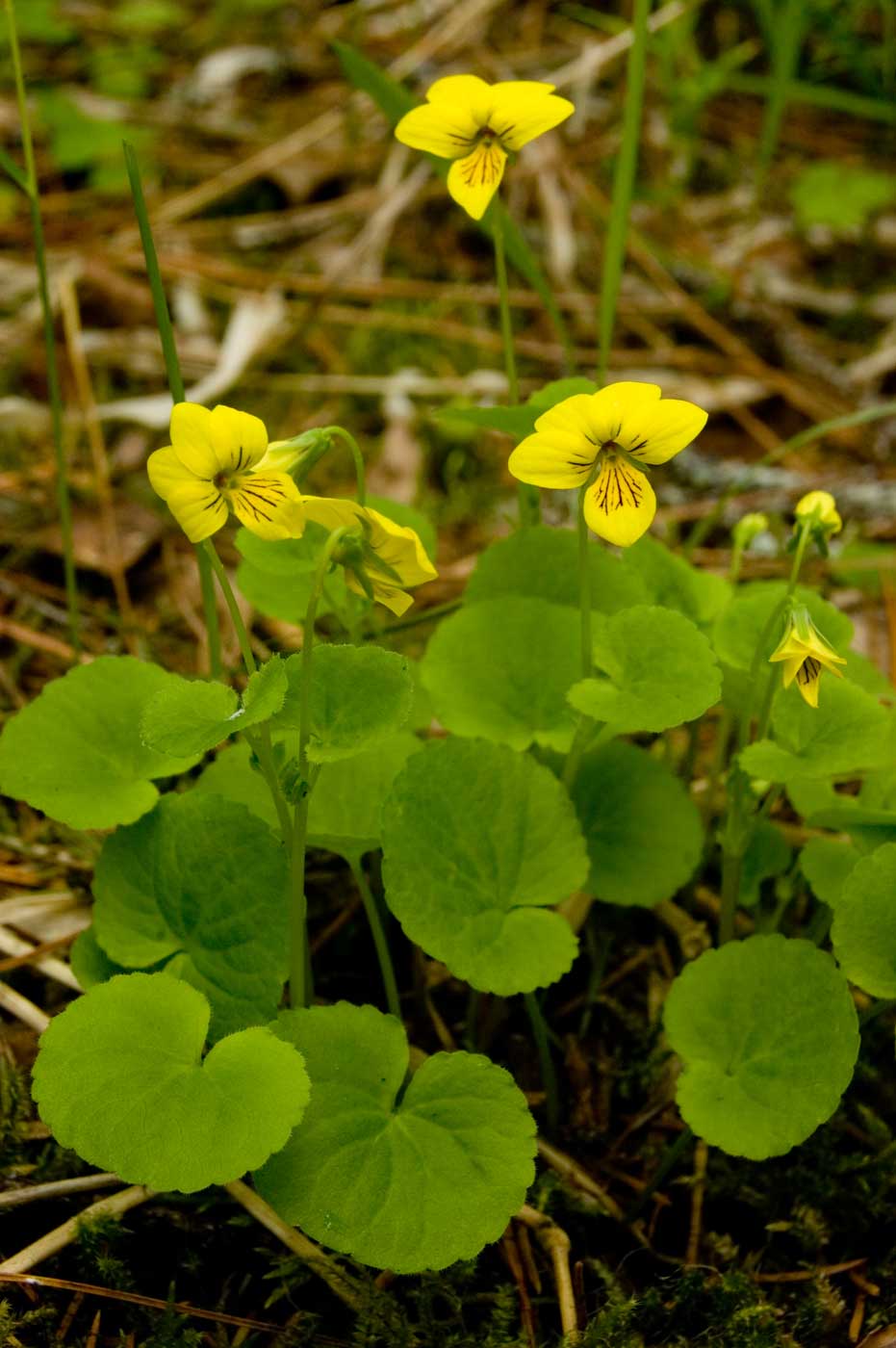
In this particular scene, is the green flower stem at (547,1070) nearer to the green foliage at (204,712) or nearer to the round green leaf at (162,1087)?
the round green leaf at (162,1087)

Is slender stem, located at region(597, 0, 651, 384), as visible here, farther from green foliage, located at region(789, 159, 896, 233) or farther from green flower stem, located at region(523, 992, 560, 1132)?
green foliage, located at region(789, 159, 896, 233)

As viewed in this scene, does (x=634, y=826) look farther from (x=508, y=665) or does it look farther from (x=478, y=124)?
(x=478, y=124)

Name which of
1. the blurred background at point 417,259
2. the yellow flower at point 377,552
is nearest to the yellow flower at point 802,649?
the yellow flower at point 377,552

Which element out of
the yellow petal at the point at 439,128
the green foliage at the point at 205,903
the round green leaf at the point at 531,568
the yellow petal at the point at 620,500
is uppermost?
the yellow petal at the point at 439,128

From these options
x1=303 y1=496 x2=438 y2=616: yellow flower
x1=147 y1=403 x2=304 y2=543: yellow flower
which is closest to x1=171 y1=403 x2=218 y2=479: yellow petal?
x1=147 y1=403 x2=304 y2=543: yellow flower

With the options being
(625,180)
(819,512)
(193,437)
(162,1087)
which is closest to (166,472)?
(193,437)
